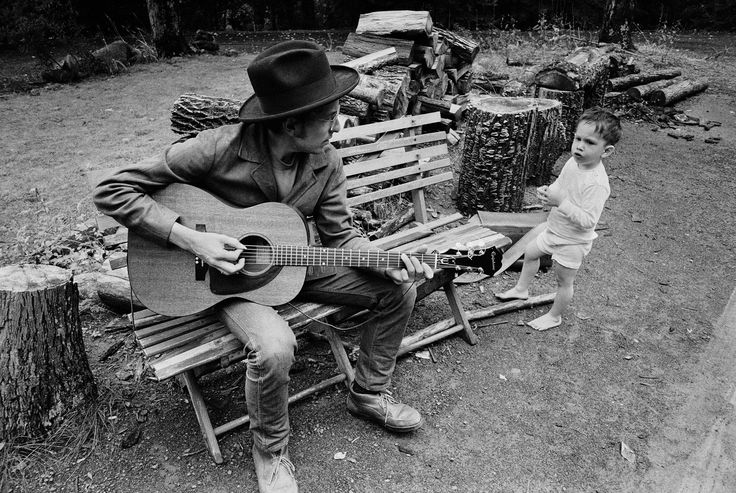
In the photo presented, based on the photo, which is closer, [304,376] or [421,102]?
[304,376]

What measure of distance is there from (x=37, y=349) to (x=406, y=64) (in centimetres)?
465

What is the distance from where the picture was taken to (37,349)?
273 centimetres

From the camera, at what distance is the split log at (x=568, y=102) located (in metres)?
6.71

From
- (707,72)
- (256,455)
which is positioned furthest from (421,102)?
(707,72)

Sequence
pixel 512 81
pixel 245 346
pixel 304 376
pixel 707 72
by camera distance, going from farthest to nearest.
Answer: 1. pixel 707 72
2. pixel 512 81
3. pixel 304 376
4. pixel 245 346

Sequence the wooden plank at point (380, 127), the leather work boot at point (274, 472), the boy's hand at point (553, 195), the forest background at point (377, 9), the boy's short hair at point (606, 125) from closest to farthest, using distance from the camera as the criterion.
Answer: the leather work boot at point (274, 472) < the boy's short hair at point (606, 125) < the boy's hand at point (553, 195) < the wooden plank at point (380, 127) < the forest background at point (377, 9)

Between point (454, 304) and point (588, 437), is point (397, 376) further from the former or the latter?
point (588, 437)

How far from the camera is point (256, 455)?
272cm

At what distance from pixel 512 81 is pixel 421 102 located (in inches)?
118

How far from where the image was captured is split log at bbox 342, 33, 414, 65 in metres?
5.96

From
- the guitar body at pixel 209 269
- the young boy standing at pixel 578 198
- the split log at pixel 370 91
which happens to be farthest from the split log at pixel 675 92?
the guitar body at pixel 209 269

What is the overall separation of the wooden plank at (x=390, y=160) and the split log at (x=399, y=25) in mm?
1971

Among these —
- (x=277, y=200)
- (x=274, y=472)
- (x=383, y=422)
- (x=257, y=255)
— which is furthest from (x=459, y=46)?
(x=274, y=472)

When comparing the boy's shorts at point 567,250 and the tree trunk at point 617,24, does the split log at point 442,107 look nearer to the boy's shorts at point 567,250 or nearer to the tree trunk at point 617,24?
the boy's shorts at point 567,250
